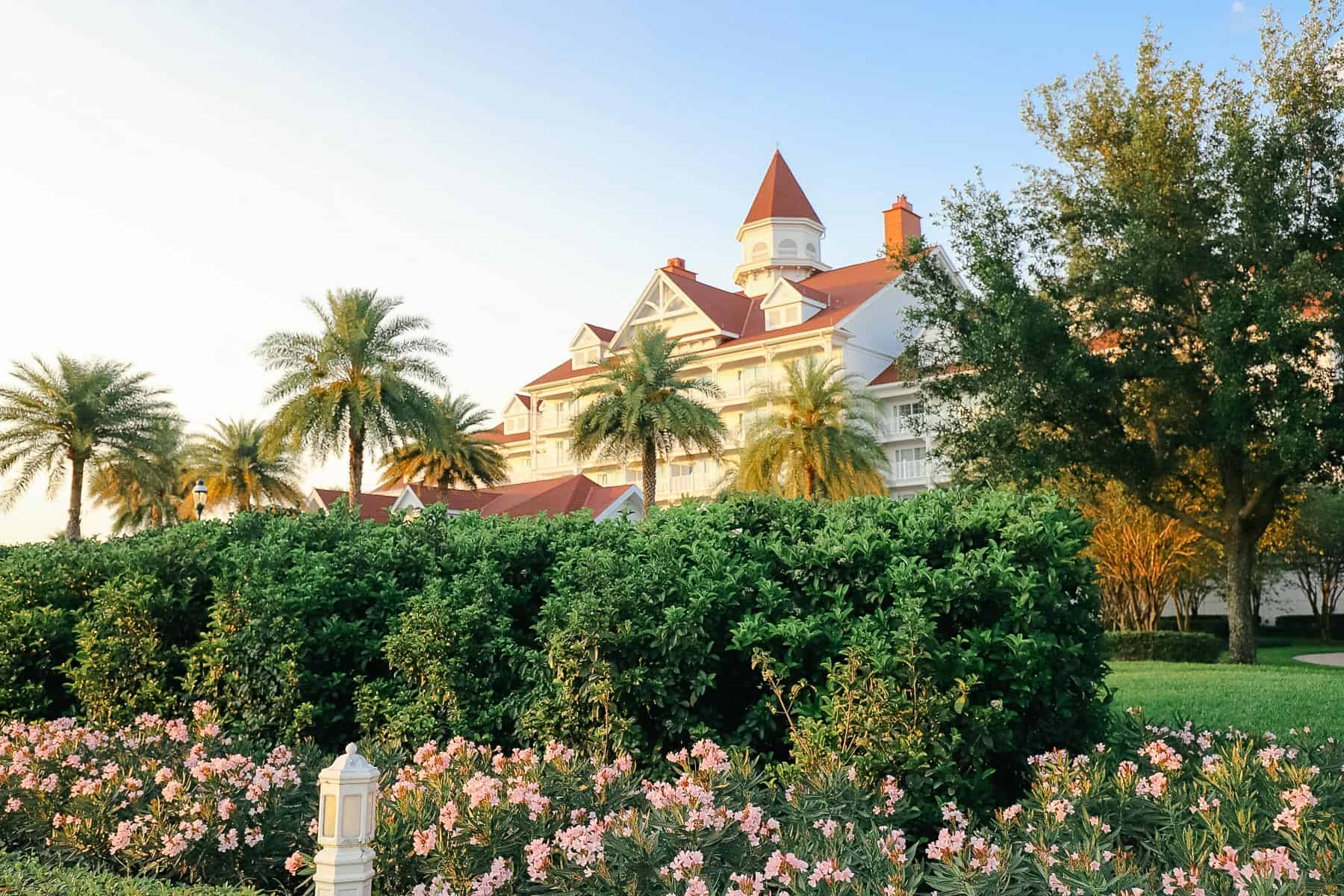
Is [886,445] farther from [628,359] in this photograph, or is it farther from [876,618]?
[876,618]

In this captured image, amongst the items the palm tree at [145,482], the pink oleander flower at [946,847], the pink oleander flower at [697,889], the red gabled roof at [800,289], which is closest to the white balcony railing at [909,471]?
the red gabled roof at [800,289]

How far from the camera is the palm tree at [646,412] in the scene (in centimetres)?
3419

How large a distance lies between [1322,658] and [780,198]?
36.3m

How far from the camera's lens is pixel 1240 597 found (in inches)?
886

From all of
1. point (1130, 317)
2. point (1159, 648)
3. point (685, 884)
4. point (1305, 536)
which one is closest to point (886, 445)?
point (1305, 536)

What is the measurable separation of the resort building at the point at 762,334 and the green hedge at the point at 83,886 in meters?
40.2

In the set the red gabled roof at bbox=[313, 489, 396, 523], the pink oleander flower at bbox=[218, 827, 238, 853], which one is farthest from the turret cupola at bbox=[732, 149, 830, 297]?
the pink oleander flower at bbox=[218, 827, 238, 853]

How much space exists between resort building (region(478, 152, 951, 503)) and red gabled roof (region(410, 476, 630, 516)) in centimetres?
607

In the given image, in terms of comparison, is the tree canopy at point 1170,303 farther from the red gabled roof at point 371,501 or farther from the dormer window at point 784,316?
the dormer window at point 784,316

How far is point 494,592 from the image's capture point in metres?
7.13

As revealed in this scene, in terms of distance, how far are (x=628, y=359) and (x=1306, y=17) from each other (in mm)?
21737

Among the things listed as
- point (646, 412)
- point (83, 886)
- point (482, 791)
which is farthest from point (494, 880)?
point (646, 412)

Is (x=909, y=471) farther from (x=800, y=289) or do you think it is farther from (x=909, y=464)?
(x=800, y=289)

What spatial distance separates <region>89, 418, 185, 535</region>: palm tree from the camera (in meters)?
36.4
